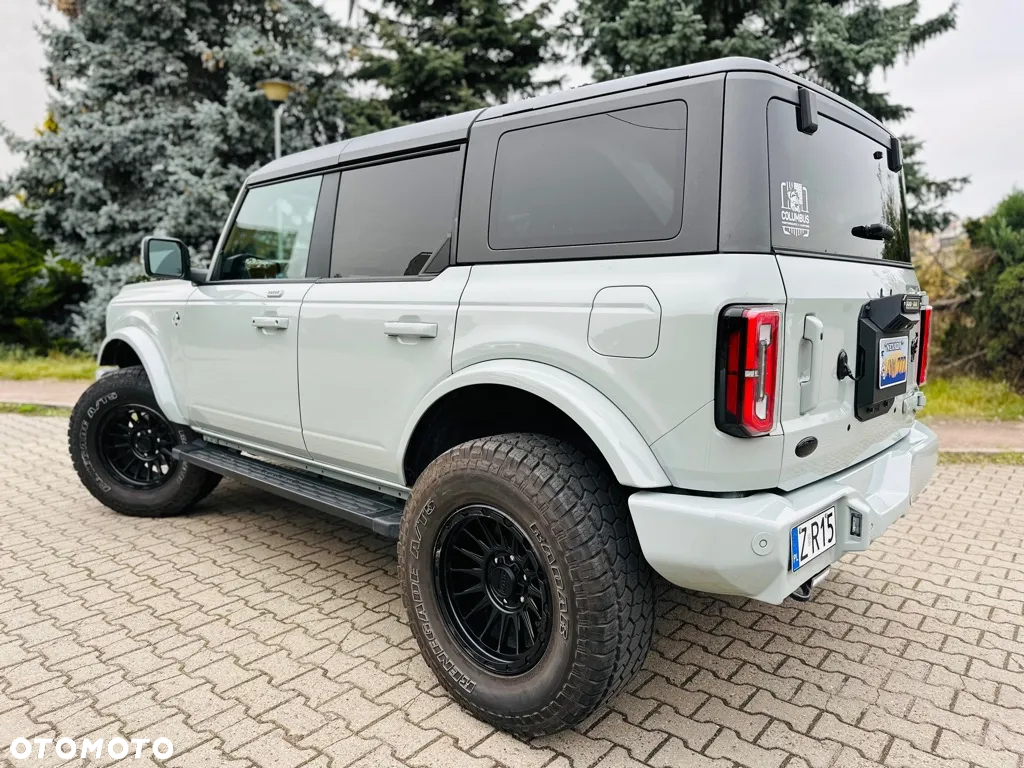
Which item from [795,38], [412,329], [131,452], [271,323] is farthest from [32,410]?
[795,38]

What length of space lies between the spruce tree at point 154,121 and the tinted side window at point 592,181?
33.9 feet

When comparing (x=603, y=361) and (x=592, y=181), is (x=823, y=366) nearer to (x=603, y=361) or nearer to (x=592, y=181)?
(x=603, y=361)

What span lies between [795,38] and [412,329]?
9.33 metres

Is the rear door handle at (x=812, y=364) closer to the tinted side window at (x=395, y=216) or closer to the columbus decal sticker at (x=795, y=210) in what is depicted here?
the columbus decal sticker at (x=795, y=210)

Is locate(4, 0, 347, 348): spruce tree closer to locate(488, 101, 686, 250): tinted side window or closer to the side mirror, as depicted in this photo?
the side mirror

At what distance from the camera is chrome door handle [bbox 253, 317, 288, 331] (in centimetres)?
325

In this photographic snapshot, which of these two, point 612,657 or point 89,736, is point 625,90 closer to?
point 612,657

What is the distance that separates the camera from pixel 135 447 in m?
4.46

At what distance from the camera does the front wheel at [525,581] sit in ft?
6.86

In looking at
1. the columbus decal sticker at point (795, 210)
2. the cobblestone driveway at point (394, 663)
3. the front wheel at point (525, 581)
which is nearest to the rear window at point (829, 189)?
the columbus decal sticker at point (795, 210)

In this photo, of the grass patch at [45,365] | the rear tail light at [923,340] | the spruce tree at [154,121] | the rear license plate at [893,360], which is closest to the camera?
the rear license plate at [893,360]

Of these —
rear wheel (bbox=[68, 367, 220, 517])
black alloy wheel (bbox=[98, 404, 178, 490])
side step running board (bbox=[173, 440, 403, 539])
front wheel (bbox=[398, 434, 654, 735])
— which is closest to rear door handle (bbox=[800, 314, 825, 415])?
front wheel (bbox=[398, 434, 654, 735])

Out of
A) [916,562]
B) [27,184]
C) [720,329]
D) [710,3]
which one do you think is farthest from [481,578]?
[27,184]

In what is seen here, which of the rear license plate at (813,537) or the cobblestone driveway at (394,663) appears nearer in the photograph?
the rear license plate at (813,537)
